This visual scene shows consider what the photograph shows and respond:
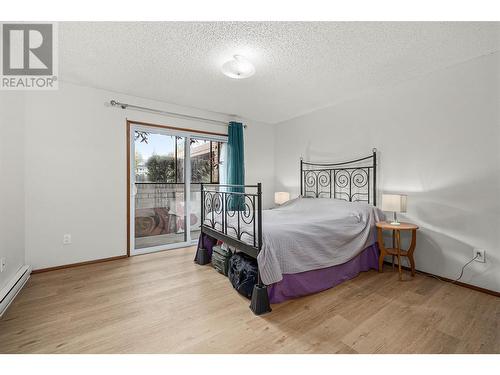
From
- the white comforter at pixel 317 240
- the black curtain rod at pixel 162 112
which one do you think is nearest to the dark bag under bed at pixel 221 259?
the white comforter at pixel 317 240

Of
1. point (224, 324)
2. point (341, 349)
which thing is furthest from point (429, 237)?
point (224, 324)

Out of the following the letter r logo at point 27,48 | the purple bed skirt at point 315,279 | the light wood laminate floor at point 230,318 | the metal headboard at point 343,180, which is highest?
the letter r logo at point 27,48

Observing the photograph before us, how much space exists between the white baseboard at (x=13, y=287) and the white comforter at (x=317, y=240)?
6.95 feet

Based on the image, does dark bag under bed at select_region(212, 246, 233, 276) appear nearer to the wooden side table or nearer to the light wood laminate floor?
the light wood laminate floor

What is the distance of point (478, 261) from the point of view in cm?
223

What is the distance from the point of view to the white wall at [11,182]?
2029mm

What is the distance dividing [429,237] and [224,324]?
2.48 m

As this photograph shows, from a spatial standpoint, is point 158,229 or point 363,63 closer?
point 363,63

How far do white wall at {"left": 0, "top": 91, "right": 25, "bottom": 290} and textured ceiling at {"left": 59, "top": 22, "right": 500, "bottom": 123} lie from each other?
669 mm

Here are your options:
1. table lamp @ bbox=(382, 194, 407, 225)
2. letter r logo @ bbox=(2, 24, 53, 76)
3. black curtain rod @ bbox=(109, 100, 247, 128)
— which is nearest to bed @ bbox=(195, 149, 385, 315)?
table lamp @ bbox=(382, 194, 407, 225)

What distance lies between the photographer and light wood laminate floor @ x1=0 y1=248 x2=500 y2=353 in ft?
4.75

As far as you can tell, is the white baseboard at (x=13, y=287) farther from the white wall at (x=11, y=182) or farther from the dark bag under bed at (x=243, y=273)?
the dark bag under bed at (x=243, y=273)

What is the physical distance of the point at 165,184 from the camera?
12.1 feet
